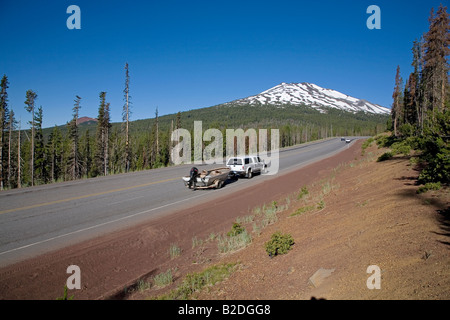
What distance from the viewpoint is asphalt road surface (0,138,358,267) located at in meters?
8.28

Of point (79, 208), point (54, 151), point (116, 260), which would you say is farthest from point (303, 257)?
point (54, 151)

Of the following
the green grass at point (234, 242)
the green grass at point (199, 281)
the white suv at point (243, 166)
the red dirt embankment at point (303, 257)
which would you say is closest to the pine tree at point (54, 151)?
the white suv at point (243, 166)

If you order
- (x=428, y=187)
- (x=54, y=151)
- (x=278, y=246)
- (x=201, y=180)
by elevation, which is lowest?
(x=278, y=246)

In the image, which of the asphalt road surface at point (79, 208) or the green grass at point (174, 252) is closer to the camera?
the green grass at point (174, 252)

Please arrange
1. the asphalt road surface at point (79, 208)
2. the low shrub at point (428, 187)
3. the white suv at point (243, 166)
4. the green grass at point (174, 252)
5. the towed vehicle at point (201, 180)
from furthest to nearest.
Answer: the white suv at point (243, 166) → the towed vehicle at point (201, 180) → the asphalt road surface at point (79, 208) → the green grass at point (174, 252) → the low shrub at point (428, 187)

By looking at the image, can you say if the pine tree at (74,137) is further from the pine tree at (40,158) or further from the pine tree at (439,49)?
the pine tree at (439,49)

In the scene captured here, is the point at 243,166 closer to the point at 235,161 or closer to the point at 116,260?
the point at 235,161

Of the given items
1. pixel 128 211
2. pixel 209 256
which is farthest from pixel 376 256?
pixel 128 211

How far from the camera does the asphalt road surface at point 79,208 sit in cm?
828

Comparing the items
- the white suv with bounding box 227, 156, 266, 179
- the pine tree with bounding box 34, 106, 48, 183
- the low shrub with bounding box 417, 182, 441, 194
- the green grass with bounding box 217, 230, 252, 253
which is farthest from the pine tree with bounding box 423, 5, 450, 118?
the pine tree with bounding box 34, 106, 48, 183

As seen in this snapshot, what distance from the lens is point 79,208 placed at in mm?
11711

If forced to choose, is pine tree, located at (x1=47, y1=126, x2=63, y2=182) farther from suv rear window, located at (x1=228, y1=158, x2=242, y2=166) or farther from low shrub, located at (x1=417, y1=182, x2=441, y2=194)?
low shrub, located at (x1=417, y1=182, x2=441, y2=194)

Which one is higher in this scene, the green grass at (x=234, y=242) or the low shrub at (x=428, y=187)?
the low shrub at (x=428, y=187)
